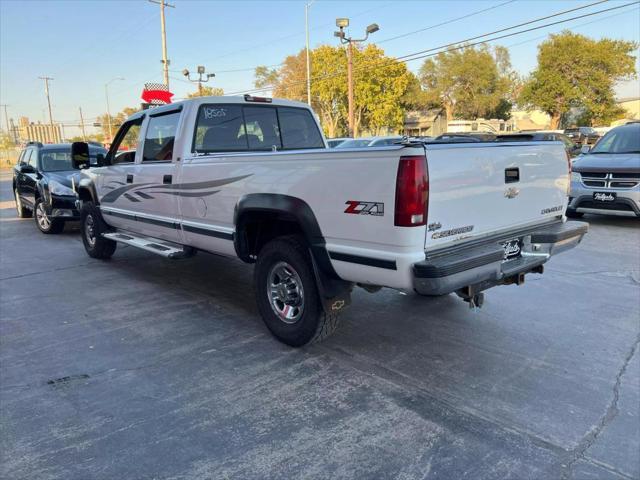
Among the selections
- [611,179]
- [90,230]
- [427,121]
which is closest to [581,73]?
[427,121]

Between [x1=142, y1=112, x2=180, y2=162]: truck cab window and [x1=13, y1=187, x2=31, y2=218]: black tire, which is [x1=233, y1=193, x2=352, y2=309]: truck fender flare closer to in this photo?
[x1=142, y1=112, x2=180, y2=162]: truck cab window

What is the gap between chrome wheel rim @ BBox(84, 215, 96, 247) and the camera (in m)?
7.09

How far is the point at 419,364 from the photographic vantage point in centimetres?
363

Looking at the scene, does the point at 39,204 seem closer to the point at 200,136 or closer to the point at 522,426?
the point at 200,136

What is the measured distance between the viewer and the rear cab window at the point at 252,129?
492 cm

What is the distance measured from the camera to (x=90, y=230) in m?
7.25

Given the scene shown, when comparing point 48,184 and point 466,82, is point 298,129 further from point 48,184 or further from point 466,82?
Result: point 466,82

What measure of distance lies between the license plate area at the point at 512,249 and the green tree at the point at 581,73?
42462mm

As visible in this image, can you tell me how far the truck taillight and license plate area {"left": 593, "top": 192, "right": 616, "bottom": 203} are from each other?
275 inches

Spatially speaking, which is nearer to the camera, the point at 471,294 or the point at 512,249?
the point at 471,294

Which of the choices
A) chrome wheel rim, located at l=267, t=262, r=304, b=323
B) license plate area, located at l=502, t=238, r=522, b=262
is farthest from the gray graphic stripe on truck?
license plate area, located at l=502, t=238, r=522, b=262

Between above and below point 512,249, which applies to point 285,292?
below

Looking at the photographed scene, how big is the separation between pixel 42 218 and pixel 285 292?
771cm

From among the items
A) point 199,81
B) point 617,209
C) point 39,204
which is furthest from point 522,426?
point 199,81
